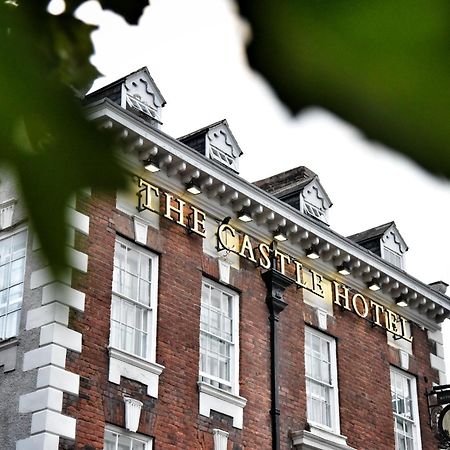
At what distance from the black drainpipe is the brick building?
3 cm

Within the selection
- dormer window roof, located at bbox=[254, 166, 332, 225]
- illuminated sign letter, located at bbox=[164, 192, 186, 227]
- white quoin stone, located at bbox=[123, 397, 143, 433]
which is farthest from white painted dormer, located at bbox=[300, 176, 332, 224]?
white quoin stone, located at bbox=[123, 397, 143, 433]

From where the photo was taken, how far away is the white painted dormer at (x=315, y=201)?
1959 centimetres

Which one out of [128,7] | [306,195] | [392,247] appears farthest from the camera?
[392,247]

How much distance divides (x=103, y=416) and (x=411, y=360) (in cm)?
834

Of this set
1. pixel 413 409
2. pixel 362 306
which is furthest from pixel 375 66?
pixel 413 409

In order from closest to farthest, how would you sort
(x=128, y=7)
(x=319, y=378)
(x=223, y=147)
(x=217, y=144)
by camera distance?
1. (x=128, y=7)
2. (x=319, y=378)
3. (x=217, y=144)
4. (x=223, y=147)

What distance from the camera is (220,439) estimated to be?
15.1 meters

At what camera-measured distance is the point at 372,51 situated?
26.8 inches

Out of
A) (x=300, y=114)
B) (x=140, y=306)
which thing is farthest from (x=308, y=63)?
(x=140, y=306)

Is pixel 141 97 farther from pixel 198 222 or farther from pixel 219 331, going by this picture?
pixel 219 331

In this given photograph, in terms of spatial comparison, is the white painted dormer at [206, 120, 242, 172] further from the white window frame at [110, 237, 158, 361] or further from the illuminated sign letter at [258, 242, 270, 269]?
the white window frame at [110, 237, 158, 361]

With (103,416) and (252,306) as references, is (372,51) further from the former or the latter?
(252,306)

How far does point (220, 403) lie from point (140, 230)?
9.22 ft

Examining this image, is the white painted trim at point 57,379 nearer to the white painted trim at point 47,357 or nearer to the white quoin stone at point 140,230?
the white painted trim at point 47,357
